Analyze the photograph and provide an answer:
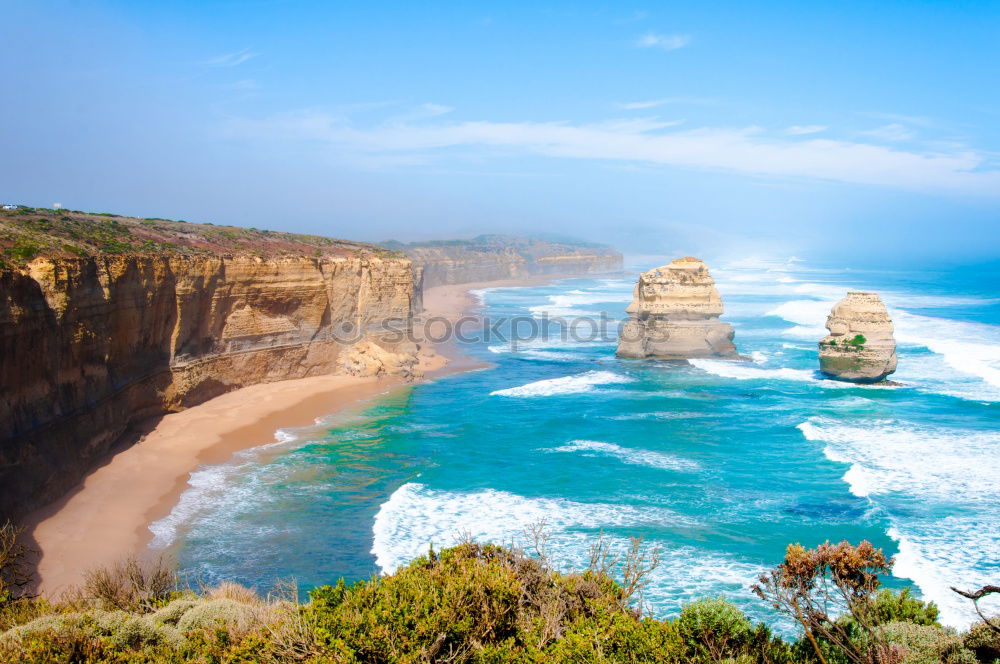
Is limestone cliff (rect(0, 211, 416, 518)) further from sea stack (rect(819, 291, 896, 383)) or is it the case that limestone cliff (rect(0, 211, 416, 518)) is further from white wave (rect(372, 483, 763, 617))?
sea stack (rect(819, 291, 896, 383))

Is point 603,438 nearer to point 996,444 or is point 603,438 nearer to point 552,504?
point 552,504

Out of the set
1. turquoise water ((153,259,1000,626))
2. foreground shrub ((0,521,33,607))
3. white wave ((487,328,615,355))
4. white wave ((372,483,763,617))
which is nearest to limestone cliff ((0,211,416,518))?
foreground shrub ((0,521,33,607))

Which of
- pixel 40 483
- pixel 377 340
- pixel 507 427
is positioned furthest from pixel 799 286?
pixel 40 483

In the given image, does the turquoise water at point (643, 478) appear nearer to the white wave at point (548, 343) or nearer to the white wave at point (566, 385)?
the white wave at point (566, 385)

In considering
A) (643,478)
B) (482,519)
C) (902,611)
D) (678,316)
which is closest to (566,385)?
(678,316)

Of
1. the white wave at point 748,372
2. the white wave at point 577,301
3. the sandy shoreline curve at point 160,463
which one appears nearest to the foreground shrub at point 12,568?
the sandy shoreline curve at point 160,463
